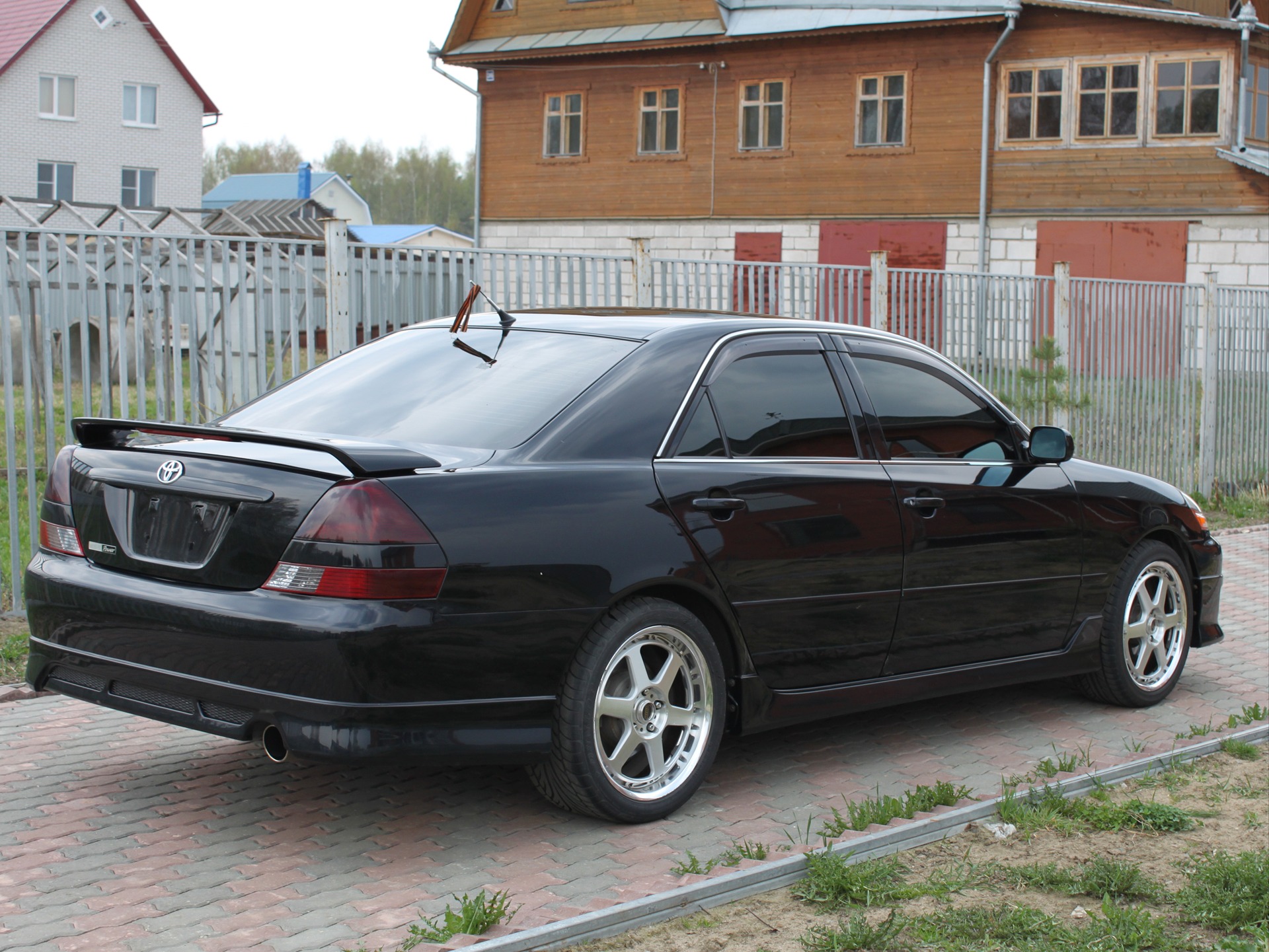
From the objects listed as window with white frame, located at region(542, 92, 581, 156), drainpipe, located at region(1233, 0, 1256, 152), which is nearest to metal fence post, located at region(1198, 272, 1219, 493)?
drainpipe, located at region(1233, 0, 1256, 152)

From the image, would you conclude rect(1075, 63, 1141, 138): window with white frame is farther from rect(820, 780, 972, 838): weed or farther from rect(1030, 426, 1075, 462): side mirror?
rect(820, 780, 972, 838): weed

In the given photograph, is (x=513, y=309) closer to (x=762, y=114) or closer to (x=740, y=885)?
(x=740, y=885)

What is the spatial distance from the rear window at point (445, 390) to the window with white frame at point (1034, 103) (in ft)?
88.9

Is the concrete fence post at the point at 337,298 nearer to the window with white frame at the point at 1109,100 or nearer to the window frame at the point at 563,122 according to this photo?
the window with white frame at the point at 1109,100

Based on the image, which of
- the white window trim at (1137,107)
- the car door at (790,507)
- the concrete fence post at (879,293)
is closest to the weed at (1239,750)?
the car door at (790,507)

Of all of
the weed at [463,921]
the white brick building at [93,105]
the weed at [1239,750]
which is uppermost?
the white brick building at [93,105]

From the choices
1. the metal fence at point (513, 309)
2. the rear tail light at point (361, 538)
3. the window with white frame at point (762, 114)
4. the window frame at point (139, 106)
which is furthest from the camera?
the window frame at point (139, 106)

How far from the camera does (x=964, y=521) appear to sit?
5578 mm

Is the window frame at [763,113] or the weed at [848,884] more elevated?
the window frame at [763,113]

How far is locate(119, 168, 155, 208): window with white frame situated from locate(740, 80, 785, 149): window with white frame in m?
32.2

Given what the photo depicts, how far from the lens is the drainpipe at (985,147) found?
1169 inches

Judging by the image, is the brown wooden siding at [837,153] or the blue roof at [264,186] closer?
the brown wooden siding at [837,153]

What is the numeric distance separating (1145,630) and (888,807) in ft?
7.78

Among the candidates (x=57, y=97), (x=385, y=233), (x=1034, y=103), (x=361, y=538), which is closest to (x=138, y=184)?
(x=57, y=97)
